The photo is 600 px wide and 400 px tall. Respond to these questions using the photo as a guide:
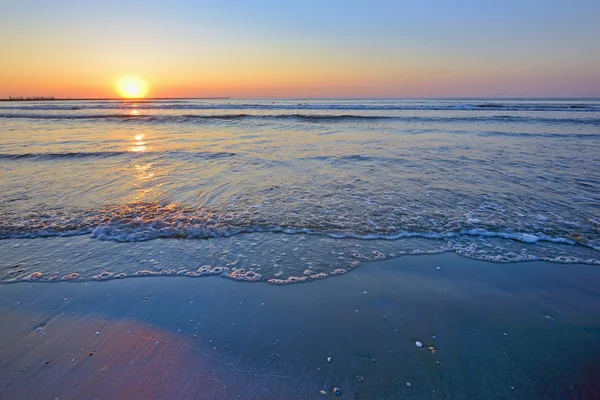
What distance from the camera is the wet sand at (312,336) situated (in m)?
2.46

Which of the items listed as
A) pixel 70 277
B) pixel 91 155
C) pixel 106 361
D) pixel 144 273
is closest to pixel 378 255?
pixel 144 273

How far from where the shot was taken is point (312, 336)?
2.97m

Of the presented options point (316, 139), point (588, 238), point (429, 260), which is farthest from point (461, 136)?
point (429, 260)

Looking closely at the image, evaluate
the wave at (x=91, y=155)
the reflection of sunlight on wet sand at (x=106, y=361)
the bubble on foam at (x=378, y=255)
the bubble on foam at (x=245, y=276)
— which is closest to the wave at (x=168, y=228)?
the bubble on foam at (x=378, y=255)

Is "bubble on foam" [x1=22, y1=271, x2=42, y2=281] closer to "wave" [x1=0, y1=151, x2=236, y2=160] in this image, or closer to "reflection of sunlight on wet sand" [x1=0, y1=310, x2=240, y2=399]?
"reflection of sunlight on wet sand" [x1=0, y1=310, x2=240, y2=399]

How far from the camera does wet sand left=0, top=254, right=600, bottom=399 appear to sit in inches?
97.0

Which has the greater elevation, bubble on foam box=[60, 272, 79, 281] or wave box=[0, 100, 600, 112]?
wave box=[0, 100, 600, 112]

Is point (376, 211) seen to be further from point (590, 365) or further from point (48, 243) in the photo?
point (48, 243)

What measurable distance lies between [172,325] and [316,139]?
13.5 m

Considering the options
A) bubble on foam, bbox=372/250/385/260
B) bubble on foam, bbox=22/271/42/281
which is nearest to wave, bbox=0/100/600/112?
bubble on foam, bbox=372/250/385/260

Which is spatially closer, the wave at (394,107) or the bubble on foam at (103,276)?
the bubble on foam at (103,276)

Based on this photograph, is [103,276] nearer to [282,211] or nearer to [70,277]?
[70,277]

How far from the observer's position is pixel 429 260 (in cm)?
437

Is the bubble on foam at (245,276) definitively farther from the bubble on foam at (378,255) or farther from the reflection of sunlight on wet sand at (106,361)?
the bubble on foam at (378,255)
